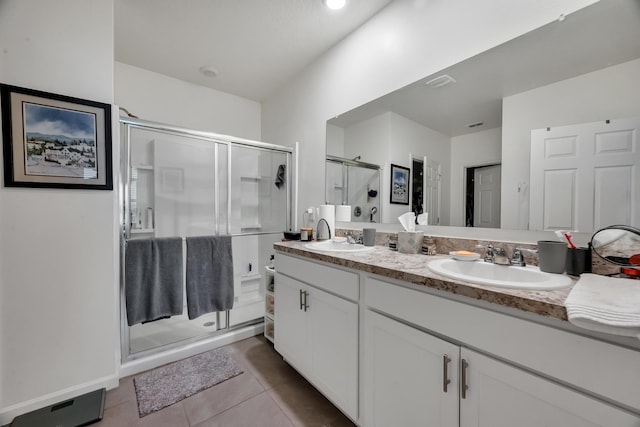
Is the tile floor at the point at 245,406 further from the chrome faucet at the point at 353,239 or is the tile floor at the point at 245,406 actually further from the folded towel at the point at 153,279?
the chrome faucet at the point at 353,239

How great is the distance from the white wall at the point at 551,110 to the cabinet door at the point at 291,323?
1192mm

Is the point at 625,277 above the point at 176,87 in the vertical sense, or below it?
below

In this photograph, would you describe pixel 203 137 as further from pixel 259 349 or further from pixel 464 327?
pixel 464 327

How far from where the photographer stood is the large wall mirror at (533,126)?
94 centimetres

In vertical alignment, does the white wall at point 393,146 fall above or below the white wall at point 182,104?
below

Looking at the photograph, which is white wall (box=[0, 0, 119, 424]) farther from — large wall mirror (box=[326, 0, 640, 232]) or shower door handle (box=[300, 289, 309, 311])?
large wall mirror (box=[326, 0, 640, 232])

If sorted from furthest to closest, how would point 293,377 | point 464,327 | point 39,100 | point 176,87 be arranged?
point 176,87 < point 293,377 < point 39,100 < point 464,327

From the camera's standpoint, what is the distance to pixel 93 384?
149 cm

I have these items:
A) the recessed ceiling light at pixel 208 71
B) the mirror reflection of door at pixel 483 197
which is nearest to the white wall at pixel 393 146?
the mirror reflection of door at pixel 483 197

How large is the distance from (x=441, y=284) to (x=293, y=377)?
1336mm

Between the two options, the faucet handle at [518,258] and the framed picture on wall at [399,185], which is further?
the framed picture on wall at [399,185]

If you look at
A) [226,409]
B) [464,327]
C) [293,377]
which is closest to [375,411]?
[464,327]

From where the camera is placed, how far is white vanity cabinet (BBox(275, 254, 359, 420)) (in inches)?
46.9

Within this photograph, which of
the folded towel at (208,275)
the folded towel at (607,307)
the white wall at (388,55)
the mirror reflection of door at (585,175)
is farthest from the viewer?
the folded towel at (208,275)
